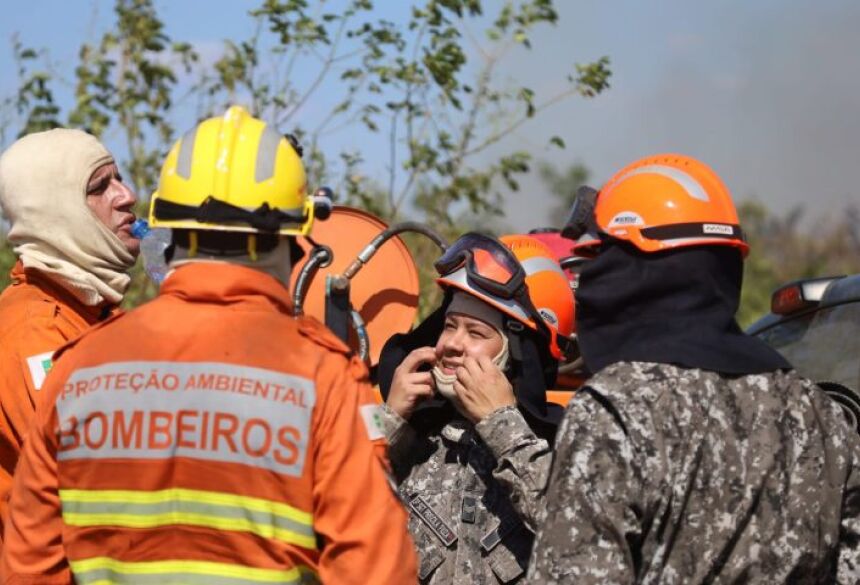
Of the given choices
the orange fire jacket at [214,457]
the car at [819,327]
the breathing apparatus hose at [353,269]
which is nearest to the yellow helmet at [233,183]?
the orange fire jacket at [214,457]

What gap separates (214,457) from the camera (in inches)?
113

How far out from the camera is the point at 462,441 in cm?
410

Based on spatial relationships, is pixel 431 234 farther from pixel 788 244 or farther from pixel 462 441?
pixel 788 244

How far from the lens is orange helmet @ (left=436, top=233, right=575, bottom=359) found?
13.7ft

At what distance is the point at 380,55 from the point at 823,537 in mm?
6579

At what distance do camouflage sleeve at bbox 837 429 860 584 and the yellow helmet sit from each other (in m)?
1.41

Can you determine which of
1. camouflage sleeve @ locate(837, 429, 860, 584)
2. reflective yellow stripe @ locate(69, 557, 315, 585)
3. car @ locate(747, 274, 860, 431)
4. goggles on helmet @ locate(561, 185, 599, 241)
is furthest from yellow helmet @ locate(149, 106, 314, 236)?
car @ locate(747, 274, 860, 431)

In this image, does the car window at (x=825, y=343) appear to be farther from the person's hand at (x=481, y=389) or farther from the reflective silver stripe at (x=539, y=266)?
the person's hand at (x=481, y=389)

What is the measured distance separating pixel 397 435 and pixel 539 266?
0.85 meters

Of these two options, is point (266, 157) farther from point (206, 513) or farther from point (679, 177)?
point (679, 177)

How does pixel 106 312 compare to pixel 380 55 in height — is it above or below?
below

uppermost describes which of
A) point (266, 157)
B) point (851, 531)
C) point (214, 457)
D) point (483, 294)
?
point (266, 157)

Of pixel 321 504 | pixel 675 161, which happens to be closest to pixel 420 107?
pixel 675 161

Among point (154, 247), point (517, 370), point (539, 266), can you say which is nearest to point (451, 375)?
point (517, 370)
